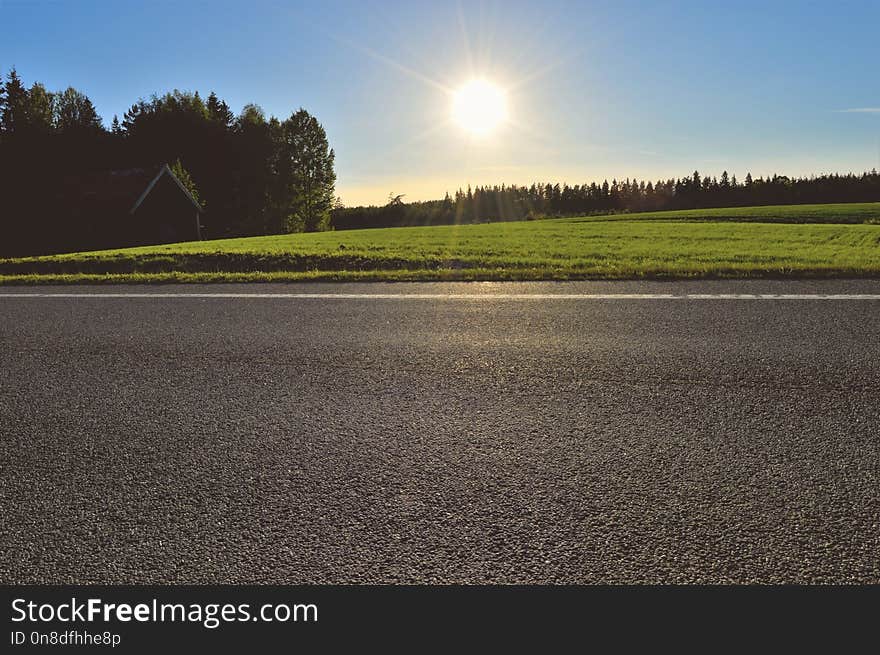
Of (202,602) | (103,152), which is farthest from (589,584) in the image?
(103,152)

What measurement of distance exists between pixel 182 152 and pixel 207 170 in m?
2.43

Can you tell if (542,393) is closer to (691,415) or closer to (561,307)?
(691,415)

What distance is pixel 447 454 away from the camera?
9.00ft

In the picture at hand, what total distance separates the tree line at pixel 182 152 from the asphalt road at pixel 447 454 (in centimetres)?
4188

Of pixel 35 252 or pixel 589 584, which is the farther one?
pixel 35 252

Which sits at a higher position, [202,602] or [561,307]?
[561,307]

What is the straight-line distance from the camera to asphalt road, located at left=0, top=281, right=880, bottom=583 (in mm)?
1999

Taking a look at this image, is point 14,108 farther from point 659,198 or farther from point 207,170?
point 659,198

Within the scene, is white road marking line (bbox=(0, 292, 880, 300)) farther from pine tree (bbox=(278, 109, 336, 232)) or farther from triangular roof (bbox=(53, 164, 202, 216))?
pine tree (bbox=(278, 109, 336, 232))

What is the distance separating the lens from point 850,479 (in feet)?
7.97

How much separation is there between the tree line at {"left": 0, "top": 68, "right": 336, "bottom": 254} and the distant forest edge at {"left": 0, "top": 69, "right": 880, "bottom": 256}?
0.33 ft

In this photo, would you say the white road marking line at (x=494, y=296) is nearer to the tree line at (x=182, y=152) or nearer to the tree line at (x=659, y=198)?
the tree line at (x=182, y=152)

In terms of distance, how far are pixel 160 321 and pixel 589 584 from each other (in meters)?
5.12

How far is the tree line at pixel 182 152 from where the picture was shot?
47.8 meters
